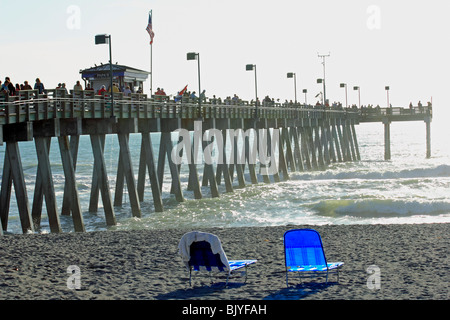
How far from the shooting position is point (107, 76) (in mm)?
30641

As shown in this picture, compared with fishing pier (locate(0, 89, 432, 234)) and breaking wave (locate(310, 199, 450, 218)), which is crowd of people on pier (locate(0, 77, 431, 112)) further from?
breaking wave (locate(310, 199, 450, 218))

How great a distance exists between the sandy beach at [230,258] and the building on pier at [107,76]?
47.3 feet

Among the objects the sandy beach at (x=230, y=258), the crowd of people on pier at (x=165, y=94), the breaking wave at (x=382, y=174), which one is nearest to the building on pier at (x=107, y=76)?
the crowd of people on pier at (x=165, y=94)

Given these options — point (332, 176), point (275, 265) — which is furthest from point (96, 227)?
point (332, 176)

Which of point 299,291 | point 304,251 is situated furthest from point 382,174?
point 299,291

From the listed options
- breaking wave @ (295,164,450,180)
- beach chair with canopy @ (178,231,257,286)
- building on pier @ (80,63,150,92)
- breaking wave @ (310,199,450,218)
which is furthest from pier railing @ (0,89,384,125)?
beach chair with canopy @ (178,231,257,286)

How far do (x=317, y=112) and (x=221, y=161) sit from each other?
2155 centimetres

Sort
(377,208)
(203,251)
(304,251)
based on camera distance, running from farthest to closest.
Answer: (377,208), (304,251), (203,251)

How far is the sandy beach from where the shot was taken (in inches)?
419

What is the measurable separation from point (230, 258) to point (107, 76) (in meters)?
18.4

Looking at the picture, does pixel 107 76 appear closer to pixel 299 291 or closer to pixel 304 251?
pixel 304 251

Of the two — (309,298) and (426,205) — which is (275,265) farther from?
(426,205)

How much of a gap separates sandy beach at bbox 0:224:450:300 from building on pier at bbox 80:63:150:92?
14.4 metres

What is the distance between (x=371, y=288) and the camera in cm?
1074
